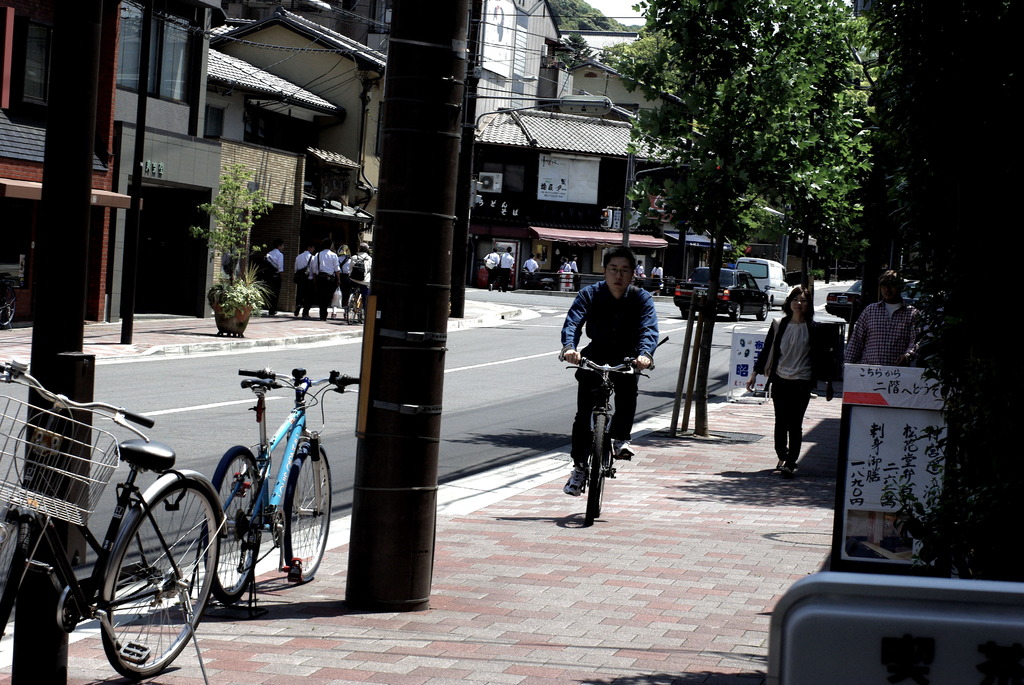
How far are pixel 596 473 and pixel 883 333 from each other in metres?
3.04

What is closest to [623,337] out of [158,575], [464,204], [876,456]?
[876,456]

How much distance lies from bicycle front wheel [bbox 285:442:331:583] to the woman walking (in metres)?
6.30

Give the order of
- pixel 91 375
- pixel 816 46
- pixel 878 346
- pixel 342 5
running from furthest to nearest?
1. pixel 342 5
2. pixel 816 46
3. pixel 878 346
4. pixel 91 375

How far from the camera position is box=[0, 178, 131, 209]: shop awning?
2256 cm

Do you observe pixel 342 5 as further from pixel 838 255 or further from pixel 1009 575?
pixel 1009 575

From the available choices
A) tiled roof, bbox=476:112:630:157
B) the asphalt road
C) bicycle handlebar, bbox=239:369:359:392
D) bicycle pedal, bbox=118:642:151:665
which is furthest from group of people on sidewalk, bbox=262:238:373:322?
tiled roof, bbox=476:112:630:157

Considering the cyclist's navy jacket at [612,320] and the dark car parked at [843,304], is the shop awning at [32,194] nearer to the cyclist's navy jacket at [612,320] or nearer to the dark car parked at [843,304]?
the cyclist's navy jacket at [612,320]

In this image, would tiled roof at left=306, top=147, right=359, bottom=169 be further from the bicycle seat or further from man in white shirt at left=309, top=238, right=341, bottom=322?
the bicycle seat

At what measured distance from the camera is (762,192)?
14453 millimetres

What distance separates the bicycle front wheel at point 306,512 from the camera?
6359mm

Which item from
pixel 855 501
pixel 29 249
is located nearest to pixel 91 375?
pixel 855 501

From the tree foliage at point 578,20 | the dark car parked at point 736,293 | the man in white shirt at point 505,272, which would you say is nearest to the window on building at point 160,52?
the dark car parked at point 736,293

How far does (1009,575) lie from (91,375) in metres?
3.19

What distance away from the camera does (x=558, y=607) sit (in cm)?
620
